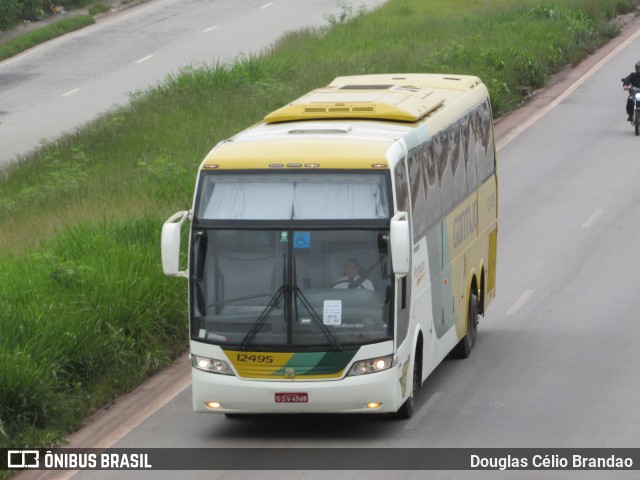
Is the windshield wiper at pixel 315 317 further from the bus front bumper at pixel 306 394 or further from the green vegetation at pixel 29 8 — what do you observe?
the green vegetation at pixel 29 8

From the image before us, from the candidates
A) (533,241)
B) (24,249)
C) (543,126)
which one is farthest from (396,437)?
(543,126)

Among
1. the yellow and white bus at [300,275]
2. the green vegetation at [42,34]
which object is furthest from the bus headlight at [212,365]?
the green vegetation at [42,34]

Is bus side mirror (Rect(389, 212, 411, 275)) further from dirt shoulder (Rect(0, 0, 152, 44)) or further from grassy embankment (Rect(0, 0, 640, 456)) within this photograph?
dirt shoulder (Rect(0, 0, 152, 44))

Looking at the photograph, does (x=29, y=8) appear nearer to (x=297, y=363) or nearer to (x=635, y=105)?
(x=635, y=105)

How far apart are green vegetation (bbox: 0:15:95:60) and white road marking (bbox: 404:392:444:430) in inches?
1404

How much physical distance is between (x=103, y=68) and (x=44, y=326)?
32.4 metres

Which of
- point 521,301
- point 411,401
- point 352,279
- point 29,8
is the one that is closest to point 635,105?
point 521,301

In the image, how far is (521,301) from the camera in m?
21.1

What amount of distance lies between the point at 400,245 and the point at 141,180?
1285 cm

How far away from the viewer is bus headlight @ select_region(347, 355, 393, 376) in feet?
46.5

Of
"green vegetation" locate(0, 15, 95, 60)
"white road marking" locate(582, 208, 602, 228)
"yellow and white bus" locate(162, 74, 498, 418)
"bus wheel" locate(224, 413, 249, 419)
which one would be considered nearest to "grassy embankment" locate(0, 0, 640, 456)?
"bus wheel" locate(224, 413, 249, 419)

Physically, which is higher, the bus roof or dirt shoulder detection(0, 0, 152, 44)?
the bus roof

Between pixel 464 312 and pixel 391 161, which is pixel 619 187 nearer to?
pixel 464 312

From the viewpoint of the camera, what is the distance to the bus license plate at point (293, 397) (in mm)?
14117
